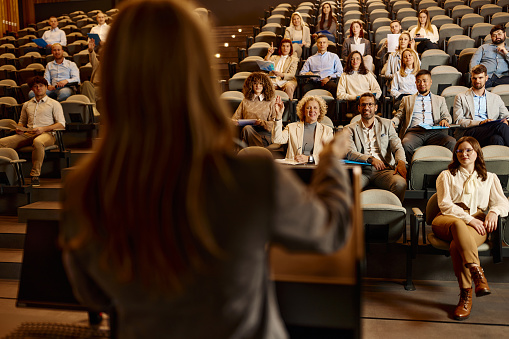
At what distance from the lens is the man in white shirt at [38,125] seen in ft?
14.1

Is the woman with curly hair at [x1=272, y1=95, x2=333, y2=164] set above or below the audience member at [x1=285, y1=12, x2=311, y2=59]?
below

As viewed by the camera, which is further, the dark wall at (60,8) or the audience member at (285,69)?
the dark wall at (60,8)

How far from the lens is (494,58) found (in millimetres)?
5402

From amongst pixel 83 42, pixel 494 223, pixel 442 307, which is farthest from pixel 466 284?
pixel 83 42

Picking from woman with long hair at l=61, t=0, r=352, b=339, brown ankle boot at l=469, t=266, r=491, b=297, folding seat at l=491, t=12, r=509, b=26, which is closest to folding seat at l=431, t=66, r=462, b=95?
folding seat at l=491, t=12, r=509, b=26

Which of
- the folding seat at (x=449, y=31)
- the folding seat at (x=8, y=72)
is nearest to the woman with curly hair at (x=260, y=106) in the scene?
the folding seat at (x=449, y=31)

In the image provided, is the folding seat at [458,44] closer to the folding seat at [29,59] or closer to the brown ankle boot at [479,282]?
the brown ankle boot at [479,282]

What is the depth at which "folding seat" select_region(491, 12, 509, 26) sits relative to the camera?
702cm

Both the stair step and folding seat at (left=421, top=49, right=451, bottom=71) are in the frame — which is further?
folding seat at (left=421, top=49, right=451, bottom=71)

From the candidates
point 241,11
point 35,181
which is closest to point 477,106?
point 35,181

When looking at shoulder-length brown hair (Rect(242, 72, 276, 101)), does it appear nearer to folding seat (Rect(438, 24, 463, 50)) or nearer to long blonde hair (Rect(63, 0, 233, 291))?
folding seat (Rect(438, 24, 463, 50))

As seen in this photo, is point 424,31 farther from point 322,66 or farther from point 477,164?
point 477,164

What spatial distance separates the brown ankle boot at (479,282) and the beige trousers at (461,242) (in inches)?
1.3

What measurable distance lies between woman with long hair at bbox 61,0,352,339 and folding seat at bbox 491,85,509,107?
4.90 m
